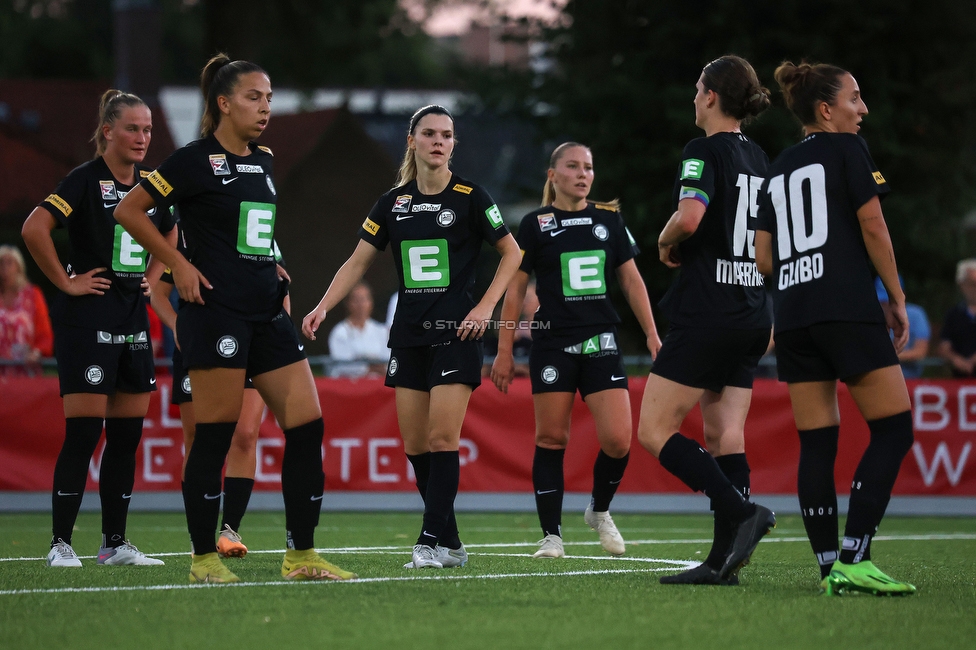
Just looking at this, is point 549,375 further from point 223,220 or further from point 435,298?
point 223,220

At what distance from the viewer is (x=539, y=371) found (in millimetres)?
8031

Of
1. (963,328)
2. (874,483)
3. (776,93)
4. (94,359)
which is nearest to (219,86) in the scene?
(94,359)

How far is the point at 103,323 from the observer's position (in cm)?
723

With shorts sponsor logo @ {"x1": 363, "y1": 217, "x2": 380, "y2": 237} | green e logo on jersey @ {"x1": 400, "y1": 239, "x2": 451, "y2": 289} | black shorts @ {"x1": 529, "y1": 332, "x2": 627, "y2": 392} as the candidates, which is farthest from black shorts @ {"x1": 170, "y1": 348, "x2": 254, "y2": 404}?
black shorts @ {"x1": 529, "y1": 332, "x2": 627, "y2": 392}

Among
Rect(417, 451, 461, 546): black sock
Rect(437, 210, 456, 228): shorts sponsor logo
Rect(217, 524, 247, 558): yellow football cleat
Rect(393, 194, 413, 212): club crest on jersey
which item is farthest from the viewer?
Rect(217, 524, 247, 558): yellow football cleat

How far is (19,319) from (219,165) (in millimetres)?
8009

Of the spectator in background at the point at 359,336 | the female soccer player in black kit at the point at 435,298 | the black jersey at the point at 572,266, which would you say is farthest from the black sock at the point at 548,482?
the spectator in background at the point at 359,336

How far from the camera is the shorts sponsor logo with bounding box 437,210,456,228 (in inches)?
271

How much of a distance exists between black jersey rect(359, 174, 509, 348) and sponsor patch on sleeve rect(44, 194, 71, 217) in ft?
5.65

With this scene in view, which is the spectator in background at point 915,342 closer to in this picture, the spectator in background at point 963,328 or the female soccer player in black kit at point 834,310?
the spectator in background at point 963,328

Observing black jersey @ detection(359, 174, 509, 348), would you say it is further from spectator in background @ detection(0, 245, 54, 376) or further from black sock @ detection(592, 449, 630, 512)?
spectator in background @ detection(0, 245, 54, 376)

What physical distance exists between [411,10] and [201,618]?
29437 mm

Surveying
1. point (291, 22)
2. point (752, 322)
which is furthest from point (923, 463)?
point (291, 22)

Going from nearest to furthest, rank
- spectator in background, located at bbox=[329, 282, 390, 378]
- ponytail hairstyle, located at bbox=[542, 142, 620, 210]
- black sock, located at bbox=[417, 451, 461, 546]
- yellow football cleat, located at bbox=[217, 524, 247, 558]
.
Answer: black sock, located at bbox=[417, 451, 461, 546] < yellow football cleat, located at bbox=[217, 524, 247, 558] < ponytail hairstyle, located at bbox=[542, 142, 620, 210] < spectator in background, located at bbox=[329, 282, 390, 378]
